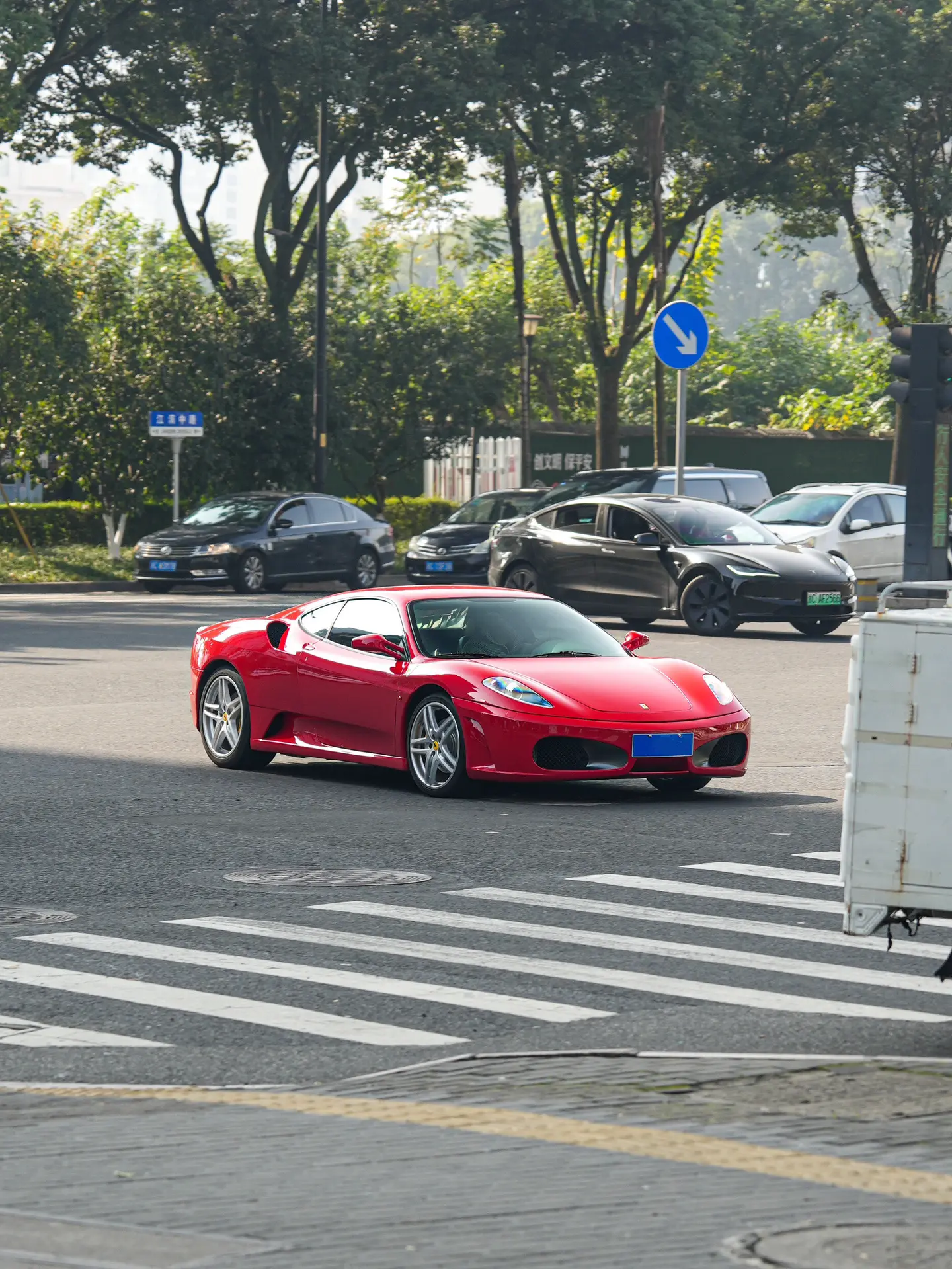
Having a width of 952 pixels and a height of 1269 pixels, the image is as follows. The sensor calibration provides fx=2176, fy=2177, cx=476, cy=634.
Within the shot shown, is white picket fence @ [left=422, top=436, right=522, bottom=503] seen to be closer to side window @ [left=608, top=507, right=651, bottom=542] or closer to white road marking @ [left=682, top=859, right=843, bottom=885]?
side window @ [left=608, top=507, right=651, bottom=542]

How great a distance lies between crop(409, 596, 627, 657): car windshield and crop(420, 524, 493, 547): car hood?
2170cm

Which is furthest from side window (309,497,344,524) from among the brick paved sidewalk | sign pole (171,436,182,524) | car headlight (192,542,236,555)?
the brick paved sidewalk

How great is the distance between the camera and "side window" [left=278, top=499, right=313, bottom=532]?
3438 cm

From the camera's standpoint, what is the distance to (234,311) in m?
42.9

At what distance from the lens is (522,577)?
1065 inches

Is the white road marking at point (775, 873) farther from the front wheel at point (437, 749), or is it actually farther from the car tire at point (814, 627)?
the car tire at point (814, 627)

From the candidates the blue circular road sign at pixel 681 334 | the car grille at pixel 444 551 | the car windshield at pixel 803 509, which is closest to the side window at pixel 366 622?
the blue circular road sign at pixel 681 334

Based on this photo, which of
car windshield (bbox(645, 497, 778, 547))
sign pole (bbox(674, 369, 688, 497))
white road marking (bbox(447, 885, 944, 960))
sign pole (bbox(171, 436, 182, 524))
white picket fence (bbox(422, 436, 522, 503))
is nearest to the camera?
white road marking (bbox(447, 885, 944, 960))

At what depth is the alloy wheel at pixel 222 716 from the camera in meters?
13.7

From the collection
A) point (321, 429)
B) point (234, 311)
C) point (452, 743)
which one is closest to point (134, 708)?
point (452, 743)

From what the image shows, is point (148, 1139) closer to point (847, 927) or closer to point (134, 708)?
point (847, 927)

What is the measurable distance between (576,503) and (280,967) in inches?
766

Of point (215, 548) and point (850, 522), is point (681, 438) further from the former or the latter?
point (215, 548)

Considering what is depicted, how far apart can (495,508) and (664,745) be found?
2418 cm
